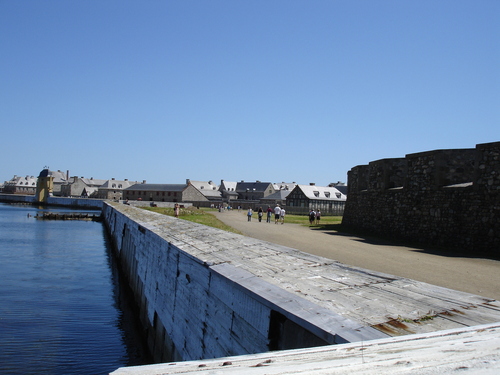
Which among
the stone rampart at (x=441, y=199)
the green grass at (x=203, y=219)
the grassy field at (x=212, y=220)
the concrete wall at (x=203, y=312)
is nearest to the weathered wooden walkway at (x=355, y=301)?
the concrete wall at (x=203, y=312)

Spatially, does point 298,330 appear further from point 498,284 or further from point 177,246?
point 498,284

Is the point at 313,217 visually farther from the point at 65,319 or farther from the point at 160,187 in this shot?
the point at 160,187

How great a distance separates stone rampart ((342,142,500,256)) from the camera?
15561 mm

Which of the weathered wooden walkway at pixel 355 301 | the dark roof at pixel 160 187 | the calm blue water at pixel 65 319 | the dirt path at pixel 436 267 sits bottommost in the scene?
the calm blue water at pixel 65 319

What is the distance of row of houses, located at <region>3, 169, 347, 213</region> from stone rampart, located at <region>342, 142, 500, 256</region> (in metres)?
42.7

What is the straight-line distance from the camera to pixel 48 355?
9359mm

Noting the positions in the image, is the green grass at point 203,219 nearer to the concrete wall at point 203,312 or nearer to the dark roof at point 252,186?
the concrete wall at point 203,312

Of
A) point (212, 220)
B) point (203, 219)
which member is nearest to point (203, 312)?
point (203, 219)

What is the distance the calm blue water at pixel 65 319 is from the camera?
9.16 meters

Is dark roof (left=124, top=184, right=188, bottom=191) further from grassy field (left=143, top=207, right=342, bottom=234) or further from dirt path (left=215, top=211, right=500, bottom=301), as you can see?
dirt path (left=215, top=211, right=500, bottom=301)

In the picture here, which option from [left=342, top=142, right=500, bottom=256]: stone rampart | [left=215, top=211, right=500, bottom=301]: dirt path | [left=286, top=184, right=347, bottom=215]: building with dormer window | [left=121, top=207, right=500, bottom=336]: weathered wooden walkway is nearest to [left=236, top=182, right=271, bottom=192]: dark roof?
[left=286, top=184, right=347, bottom=215]: building with dormer window

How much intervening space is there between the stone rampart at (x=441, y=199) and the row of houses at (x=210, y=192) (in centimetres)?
4265

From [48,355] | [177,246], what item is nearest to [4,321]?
[48,355]

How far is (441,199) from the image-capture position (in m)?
17.9
